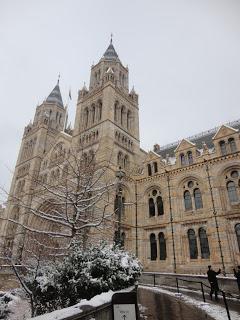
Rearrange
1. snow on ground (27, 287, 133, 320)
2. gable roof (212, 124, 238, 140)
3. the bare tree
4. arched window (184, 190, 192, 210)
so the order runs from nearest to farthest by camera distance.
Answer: snow on ground (27, 287, 133, 320) < the bare tree < gable roof (212, 124, 238, 140) < arched window (184, 190, 192, 210)

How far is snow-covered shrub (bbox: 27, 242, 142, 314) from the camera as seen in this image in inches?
318

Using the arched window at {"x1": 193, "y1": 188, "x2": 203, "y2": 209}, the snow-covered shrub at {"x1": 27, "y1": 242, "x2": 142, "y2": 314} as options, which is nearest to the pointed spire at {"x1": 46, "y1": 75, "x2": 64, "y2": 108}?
the arched window at {"x1": 193, "y1": 188, "x2": 203, "y2": 209}

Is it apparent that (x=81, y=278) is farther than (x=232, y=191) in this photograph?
No

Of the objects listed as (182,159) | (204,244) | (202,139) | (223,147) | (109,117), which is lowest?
(204,244)

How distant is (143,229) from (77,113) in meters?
19.7

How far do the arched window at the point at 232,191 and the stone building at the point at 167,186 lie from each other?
3.4 inches

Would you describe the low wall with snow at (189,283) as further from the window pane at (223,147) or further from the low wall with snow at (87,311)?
the window pane at (223,147)

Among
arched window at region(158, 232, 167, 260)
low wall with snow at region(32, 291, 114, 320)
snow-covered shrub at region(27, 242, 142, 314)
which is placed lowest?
low wall with snow at region(32, 291, 114, 320)

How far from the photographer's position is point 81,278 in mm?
8070

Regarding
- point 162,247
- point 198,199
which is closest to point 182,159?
point 198,199

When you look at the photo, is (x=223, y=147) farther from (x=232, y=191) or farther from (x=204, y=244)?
(x=204, y=244)

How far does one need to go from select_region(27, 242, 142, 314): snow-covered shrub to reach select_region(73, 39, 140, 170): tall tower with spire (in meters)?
17.8

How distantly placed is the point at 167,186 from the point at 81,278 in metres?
19.3

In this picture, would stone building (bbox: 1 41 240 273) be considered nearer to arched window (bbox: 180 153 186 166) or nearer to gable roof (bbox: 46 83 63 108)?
arched window (bbox: 180 153 186 166)
